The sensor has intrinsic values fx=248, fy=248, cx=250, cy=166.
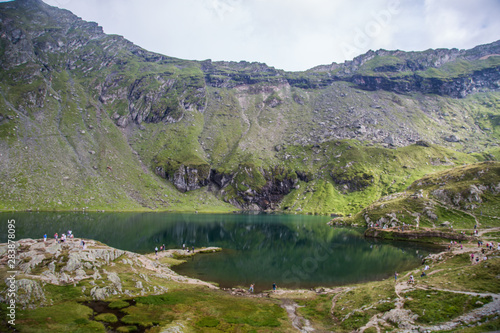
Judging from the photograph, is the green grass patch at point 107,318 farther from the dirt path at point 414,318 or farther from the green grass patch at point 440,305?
the green grass patch at point 440,305

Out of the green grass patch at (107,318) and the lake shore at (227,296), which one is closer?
the green grass patch at (107,318)

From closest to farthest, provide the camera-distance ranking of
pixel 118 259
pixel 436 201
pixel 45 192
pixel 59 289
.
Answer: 1. pixel 59 289
2. pixel 118 259
3. pixel 436 201
4. pixel 45 192

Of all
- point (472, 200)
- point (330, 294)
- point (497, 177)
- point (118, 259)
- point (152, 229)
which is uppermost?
point (497, 177)

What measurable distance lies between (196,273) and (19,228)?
7610 centimetres

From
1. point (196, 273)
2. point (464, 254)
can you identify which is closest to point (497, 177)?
point (464, 254)

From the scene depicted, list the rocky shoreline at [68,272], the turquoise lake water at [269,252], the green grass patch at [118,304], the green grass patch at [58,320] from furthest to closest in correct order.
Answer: the turquoise lake water at [269,252] → the green grass patch at [118,304] → the rocky shoreline at [68,272] → the green grass patch at [58,320]

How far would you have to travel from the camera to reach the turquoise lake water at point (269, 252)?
60812 millimetres

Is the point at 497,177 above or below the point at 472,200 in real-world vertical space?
above

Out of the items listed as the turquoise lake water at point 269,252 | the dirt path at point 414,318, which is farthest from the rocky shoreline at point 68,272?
the dirt path at point 414,318

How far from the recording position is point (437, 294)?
34.3 meters

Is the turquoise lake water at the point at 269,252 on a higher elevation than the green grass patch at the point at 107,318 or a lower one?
lower

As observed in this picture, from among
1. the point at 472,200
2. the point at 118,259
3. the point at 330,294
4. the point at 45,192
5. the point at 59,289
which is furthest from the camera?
the point at 45,192

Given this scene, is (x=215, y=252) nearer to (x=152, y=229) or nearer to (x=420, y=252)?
(x=152, y=229)

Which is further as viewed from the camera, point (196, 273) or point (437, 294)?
point (196, 273)
